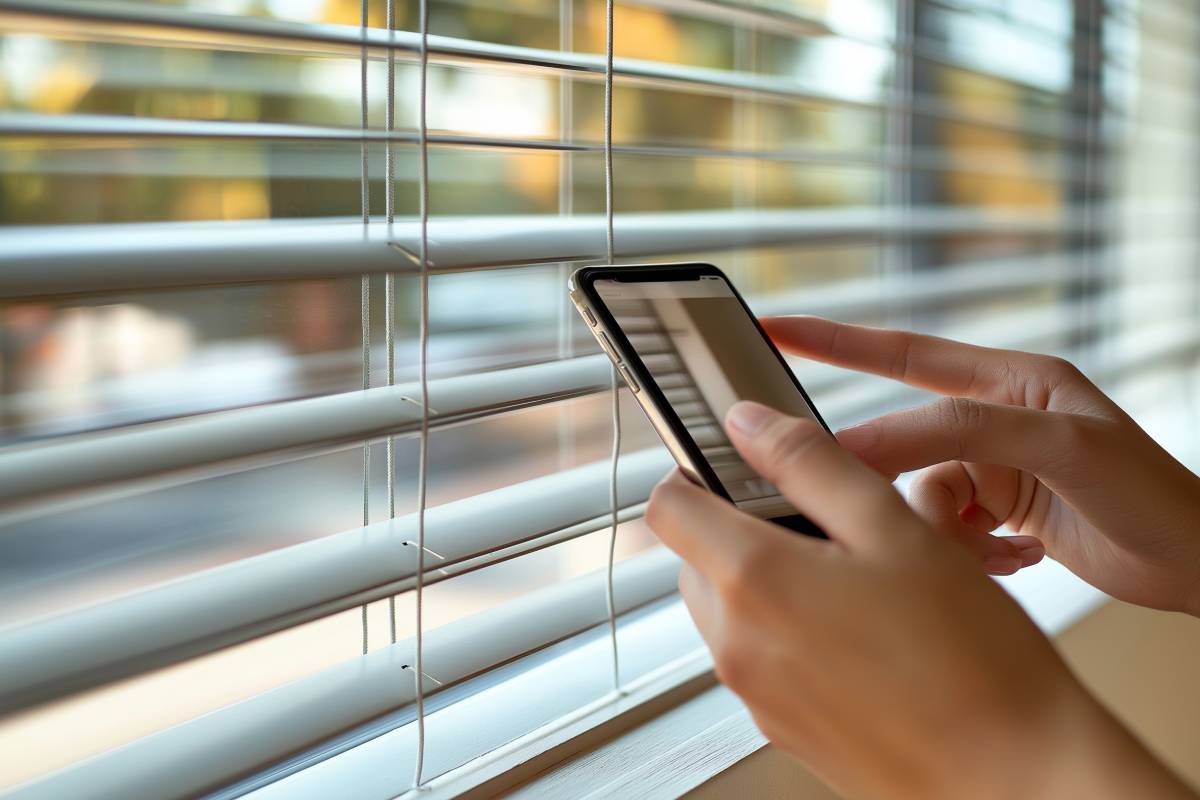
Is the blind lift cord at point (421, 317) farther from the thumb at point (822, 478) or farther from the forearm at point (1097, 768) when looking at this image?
the forearm at point (1097, 768)

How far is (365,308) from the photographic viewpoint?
22.7 inches

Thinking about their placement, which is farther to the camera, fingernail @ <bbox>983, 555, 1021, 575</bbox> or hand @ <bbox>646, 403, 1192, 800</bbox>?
fingernail @ <bbox>983, 555, 1021, 575</bbox>

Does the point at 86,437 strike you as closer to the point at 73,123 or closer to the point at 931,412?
the point at 73,123

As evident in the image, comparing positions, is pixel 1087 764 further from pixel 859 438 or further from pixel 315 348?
pixel 315 348

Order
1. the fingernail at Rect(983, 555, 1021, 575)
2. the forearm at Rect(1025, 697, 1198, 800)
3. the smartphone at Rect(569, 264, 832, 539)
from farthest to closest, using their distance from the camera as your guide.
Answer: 1. the fingernail at Rect(983, 555, 1021, 575)
2. the smartphone at Rect(569, 264, 832, 539)
3. the forearm at Rect(1025, 697, 1198, 800)

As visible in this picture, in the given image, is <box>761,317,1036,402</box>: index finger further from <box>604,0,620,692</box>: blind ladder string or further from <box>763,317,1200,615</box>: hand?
<box>604,0,620,692</box>: blind ladder string

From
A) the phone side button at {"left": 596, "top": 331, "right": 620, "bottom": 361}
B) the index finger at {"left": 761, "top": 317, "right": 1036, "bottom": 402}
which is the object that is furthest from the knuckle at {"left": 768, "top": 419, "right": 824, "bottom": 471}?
the index finger at {"left": 761, "top": 317, "right": 1036, "bottom": 402}

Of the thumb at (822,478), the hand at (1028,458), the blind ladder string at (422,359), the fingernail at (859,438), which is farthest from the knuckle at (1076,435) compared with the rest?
the blind ladder string at (422,359)

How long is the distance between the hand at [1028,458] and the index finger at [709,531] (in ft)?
0.54

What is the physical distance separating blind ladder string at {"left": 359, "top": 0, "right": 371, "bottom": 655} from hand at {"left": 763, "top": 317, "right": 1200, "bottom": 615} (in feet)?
0.76

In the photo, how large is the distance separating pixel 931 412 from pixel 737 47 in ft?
1.52

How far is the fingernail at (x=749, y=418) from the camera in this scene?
Answer: 16.7 inches

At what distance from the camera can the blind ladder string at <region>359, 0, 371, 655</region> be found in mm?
535

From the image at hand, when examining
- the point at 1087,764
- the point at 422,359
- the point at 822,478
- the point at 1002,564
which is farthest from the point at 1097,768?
the point at 422,359
